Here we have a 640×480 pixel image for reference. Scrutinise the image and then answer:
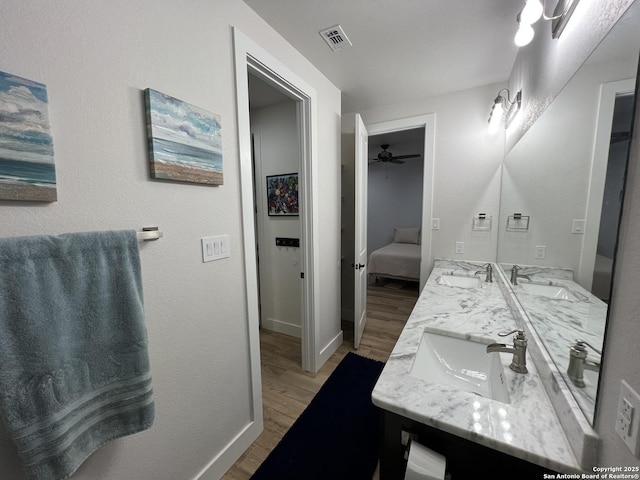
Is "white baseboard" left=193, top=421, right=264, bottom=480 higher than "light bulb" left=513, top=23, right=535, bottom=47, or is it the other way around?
"light bulb" left=513, top=23, right=535, bottom=47

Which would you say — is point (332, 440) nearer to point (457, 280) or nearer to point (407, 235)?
point (457, 280)

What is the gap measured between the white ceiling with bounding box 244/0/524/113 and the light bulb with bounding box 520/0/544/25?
1.29 ft

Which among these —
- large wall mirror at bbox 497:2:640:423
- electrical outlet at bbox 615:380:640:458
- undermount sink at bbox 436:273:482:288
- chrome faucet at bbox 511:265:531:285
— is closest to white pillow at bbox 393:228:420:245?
undermount sink at bbox 436:273:482:288

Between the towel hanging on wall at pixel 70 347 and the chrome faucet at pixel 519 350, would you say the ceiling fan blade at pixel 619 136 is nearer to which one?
the chrome faucet at pixel 519 350

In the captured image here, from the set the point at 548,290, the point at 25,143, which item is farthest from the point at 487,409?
the point at 25,143

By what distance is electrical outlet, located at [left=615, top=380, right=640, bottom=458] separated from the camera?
46 cm

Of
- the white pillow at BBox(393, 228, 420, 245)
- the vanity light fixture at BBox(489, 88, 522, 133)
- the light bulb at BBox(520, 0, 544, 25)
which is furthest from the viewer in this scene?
the white pillow at BBox(393, 228, 420, 245)

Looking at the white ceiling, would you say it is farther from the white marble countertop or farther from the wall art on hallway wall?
the white marble countertop

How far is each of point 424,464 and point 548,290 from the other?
2.80 feet

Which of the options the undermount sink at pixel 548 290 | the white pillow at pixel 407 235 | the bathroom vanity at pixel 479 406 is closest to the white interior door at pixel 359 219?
the bathroom vanity at pixel 479 406

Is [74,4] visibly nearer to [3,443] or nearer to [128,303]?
[128,303]

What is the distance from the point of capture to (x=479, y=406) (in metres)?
0.75

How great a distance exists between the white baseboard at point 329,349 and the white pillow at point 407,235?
3.47m

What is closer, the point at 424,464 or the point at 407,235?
the point at 424,464
